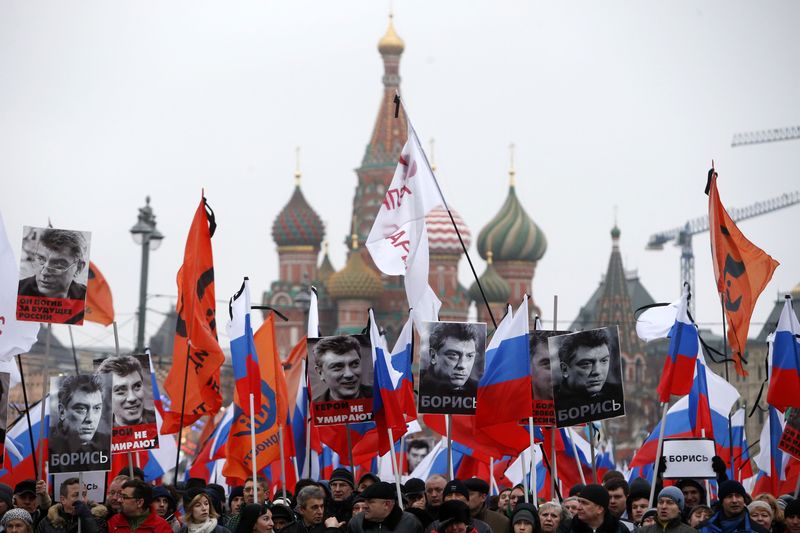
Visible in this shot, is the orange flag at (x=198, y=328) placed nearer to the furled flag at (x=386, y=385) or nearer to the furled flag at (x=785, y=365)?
the furled flag at (x=386, y=385)

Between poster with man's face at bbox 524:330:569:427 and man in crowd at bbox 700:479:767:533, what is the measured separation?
2.91 meters

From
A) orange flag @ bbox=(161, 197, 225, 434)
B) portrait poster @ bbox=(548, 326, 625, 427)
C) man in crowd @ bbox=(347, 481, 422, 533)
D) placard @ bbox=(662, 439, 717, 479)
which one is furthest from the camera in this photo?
orange flag @ bbox=(161, 197, 225, 434)

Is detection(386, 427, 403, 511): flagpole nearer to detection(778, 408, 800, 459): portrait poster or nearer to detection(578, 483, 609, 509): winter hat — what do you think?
Result: detection(578, 483, 609, 509): winter hat

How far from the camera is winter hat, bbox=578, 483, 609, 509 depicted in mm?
11203

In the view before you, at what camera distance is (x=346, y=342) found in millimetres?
14523

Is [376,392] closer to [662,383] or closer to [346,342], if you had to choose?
[346,342]

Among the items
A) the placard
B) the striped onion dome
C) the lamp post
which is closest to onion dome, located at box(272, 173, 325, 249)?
the striped onion dome

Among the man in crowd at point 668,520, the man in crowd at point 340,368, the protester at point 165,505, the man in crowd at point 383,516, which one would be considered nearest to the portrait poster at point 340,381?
the man in crowd at point 340,368

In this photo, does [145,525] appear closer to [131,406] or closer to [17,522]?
[17,522]

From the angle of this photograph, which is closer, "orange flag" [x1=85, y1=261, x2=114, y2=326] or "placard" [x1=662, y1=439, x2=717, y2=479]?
"placard" [x1=662, y1=439, x2=717, y2=479]

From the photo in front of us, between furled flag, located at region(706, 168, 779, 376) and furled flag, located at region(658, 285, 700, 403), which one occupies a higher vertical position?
furled flag, located at region(706, 168, 779, 376)

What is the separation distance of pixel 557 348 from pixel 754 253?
9.19 feet

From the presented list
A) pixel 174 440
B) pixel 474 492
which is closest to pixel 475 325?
pixel 474 492

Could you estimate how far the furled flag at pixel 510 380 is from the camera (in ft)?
45.0
